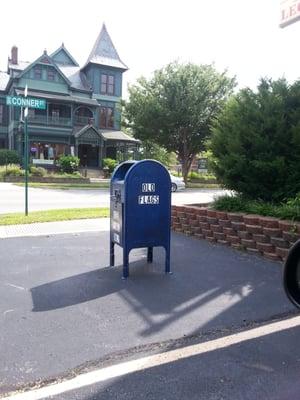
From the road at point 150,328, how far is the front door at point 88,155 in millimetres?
38229

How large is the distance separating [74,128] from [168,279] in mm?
39685

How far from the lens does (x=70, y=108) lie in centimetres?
4472

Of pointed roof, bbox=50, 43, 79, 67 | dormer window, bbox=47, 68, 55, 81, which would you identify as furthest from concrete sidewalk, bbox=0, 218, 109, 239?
pointed roof, bbox=50, 43, 79, 67

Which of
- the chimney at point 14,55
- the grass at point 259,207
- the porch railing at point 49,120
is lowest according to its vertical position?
the grass at point 259,207

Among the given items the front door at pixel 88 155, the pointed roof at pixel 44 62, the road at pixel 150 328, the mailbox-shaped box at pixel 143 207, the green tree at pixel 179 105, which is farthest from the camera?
the front door at pixel 88 155

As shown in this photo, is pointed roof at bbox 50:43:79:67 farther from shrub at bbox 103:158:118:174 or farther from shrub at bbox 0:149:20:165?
shrub at bbox 103:158:118:174

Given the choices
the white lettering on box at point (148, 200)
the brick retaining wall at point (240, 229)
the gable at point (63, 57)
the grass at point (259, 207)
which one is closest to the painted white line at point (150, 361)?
the brick retaining wall at point (240, 229)

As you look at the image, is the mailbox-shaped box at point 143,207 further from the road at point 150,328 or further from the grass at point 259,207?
the grass at point 259,207

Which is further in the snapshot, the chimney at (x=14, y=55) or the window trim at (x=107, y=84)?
the window trim at (x=107, y=84)

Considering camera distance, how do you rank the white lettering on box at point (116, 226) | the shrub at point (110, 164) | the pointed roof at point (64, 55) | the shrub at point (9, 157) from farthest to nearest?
the pointed roof at point (64, 55)
the shrub at point (110, 164)
the shrub at point (9, 157)
the white lettering on box at point (116, 226)

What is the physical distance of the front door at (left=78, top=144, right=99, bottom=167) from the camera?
44.8m

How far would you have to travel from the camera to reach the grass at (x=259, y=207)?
687 centimetres

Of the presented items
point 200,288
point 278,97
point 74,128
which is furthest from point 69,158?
point 200,288

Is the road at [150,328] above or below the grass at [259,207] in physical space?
below
